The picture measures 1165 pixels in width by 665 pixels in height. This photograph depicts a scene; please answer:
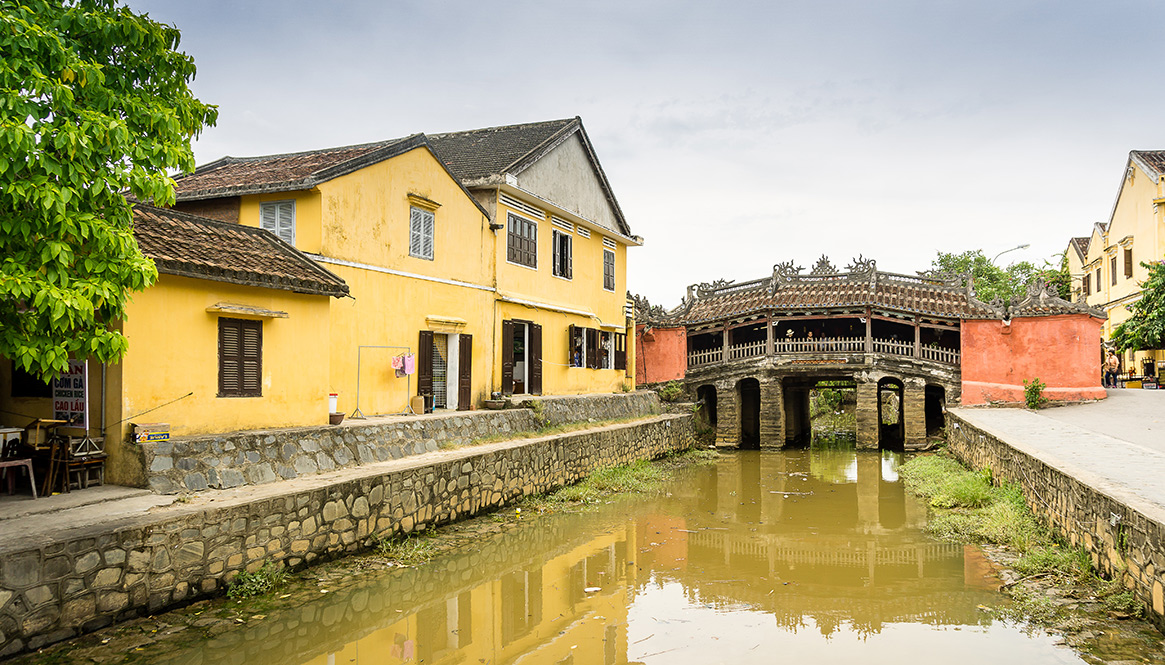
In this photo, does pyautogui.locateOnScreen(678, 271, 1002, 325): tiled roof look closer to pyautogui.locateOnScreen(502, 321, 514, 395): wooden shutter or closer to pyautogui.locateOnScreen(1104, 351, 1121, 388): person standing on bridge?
pyautogui.locateOnScreen(1104, 351, 1121, 388): person standing on bridge

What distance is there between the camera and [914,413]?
24688mm

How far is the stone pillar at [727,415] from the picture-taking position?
26000 millimetres

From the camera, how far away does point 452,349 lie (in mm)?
15586

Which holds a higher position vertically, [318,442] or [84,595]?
[318,442]

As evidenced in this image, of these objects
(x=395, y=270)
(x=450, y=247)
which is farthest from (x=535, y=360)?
(x=395, y=270)

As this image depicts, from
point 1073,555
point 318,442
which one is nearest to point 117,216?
point 318,442

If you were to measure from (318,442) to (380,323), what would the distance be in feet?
11.6

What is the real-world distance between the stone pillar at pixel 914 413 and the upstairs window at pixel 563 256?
12236 millimetres

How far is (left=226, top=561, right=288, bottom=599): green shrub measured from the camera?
7.77 metres

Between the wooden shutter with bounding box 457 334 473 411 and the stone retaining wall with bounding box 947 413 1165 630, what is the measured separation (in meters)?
9.93

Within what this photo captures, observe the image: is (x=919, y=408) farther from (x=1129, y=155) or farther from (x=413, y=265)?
(x=413, y=265)

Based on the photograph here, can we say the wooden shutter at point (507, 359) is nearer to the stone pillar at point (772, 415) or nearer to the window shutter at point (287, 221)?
the window shutter at point (287, 221)

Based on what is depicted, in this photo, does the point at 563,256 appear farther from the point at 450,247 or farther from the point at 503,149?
the point at 450,247

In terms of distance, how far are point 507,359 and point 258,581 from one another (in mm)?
9579
